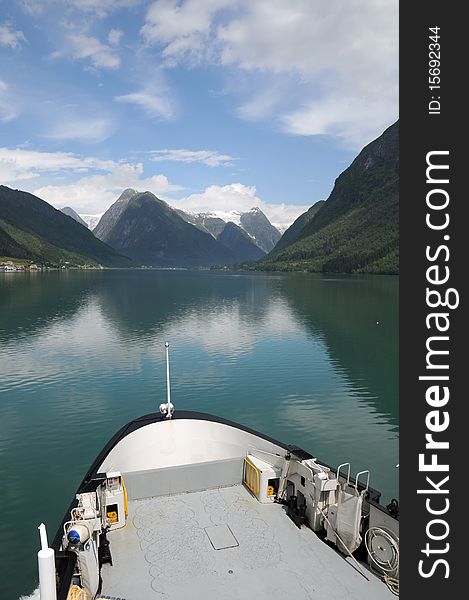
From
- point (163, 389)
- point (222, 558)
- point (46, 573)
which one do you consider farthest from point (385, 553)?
point (163, 389)

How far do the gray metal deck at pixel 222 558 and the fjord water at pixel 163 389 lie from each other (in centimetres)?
454

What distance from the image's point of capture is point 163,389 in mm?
32125

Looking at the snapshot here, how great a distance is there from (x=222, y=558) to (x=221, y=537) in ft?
2.43

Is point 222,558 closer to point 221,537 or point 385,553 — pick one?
point 221,537

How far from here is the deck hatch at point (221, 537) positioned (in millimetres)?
10289

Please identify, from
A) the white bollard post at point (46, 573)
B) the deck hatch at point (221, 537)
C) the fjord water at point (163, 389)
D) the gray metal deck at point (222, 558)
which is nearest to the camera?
the white bollard post at point (46, 573)

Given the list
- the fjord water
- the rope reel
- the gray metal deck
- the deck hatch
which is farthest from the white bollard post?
the fjord water

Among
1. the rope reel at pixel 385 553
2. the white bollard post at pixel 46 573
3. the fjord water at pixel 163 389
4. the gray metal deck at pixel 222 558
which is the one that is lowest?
the fjord water at pixel 163 389

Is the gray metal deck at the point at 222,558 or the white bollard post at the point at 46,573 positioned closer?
the white bollard post at the point at 46,573

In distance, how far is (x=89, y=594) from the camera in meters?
8.09

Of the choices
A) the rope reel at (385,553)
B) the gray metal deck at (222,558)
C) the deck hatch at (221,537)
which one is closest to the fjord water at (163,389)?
the gray metal deck at (222,558)

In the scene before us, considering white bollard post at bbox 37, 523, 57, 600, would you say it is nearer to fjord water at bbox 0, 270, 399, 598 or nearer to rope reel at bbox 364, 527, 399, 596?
rope reel at bbox 364, 527, 399, 596

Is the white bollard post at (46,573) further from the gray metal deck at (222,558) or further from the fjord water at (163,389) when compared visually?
the fjord water at (163,389)

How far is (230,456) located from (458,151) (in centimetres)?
1066
